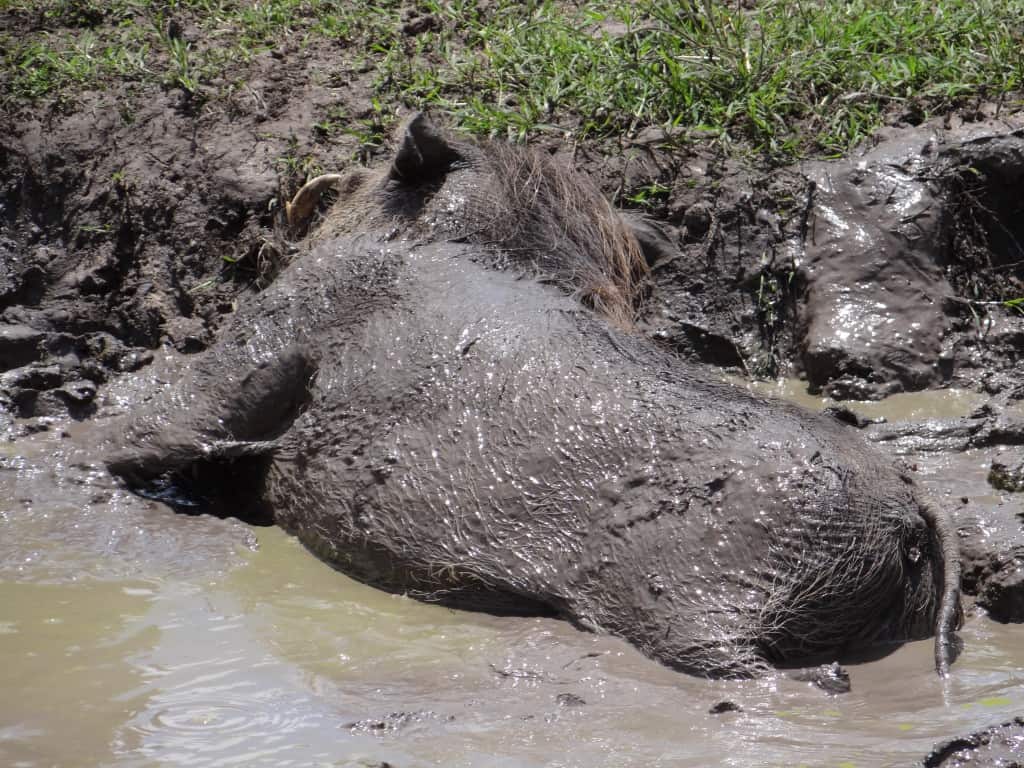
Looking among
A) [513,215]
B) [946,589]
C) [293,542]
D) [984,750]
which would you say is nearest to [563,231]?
[513,215]

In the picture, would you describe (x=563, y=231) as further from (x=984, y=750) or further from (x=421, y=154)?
(x=984, y=750)

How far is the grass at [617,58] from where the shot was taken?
5895 mm

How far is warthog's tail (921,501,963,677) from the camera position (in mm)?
3248

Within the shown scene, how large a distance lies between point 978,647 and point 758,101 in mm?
3208

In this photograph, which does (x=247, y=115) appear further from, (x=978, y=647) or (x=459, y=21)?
(x=978, y=647)

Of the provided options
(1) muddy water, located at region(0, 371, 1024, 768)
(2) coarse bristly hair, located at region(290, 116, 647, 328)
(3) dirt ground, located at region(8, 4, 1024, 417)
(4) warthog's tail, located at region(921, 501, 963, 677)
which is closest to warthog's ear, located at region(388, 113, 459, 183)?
(2) coarse bristly hair, located at region(290, 116, 647, 328)

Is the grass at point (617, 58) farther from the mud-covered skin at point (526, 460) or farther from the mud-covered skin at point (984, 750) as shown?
the mud-covered skin at point (984, 750)

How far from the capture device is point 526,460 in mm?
3820

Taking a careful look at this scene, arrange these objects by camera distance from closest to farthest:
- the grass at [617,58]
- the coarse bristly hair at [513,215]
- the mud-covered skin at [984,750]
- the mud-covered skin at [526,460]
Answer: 1. the mud-covered skin at [984,750]
2. the mud-covered skin at [526,460]
3. the coarse bristly hair at [513,215]
4. the grass at [617,58]

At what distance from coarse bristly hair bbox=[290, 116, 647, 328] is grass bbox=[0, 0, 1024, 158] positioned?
879 mm

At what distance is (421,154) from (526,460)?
1.58 meters

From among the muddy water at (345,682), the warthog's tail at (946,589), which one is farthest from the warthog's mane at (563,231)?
the warthog's tail at (946,589)

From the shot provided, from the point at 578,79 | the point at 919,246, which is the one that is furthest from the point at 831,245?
the point at 578,79

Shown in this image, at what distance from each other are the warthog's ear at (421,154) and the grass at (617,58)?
100cm
